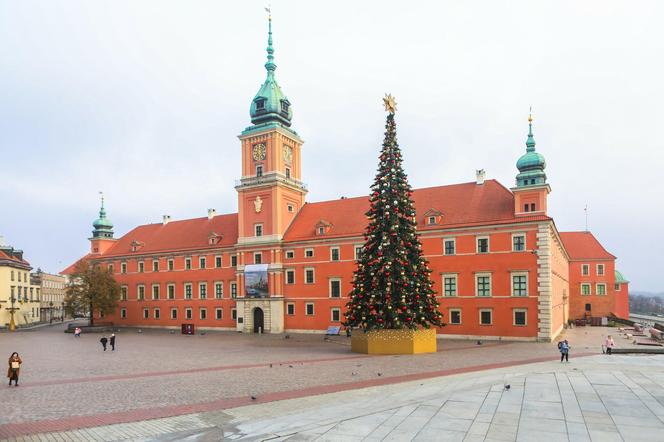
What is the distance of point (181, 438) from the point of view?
1270cm

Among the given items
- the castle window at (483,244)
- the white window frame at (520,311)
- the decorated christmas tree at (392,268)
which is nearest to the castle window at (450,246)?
the castle window at (483,244)

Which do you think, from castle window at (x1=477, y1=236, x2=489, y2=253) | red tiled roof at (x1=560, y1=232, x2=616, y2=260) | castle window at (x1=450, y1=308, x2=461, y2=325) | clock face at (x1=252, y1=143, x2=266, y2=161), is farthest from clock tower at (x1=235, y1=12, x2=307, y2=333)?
red tiled roof at (x1=560, y1=232, x2=616, y2=260)

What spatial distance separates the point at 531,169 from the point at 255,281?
29944 mm

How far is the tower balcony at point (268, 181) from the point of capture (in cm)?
5347

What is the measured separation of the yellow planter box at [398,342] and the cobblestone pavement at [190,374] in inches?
51.7

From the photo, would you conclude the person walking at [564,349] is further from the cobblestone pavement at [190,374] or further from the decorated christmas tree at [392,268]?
the decorated christmas tree at [392,268]

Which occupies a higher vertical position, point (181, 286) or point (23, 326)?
point (181, 286)

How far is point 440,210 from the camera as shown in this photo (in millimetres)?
45625

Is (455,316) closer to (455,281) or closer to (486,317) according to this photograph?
(486,317)

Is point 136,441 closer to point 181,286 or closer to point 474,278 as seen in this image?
point 474,278

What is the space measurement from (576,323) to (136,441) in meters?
62.5

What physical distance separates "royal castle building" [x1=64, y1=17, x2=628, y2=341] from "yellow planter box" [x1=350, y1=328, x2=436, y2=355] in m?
11.6

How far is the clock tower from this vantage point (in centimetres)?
5294

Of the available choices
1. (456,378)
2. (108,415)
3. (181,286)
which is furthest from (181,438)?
(181,286)
